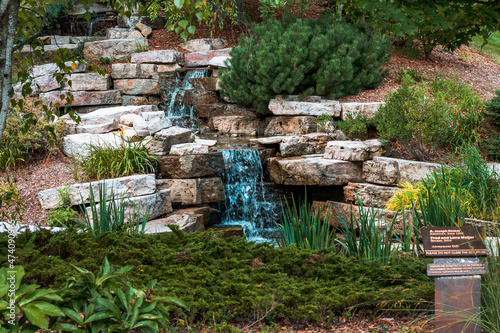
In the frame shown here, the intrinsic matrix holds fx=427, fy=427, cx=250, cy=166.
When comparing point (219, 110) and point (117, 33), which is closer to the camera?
point (219, 110)

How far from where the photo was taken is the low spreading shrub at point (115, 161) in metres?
6.25

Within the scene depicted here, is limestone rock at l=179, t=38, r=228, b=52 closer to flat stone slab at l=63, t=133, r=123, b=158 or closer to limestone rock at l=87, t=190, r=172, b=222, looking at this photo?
flat stone slab at l=63, t=133, r=123, b=158

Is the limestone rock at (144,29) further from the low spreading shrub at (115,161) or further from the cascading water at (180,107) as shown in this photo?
the low spreading shrub at (115,161)

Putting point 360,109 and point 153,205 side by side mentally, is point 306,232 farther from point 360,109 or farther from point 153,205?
point 360,109

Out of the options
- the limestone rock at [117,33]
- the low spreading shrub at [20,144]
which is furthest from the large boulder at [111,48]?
the low spreading shrub at [20,144]

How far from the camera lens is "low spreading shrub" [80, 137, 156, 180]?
625cm

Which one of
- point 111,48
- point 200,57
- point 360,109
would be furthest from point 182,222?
point 111,48

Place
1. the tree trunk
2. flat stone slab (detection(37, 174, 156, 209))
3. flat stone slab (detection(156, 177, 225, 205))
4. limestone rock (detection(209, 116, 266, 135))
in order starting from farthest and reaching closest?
limestone rock (detection(209, 116, 266, 135)) → flat stone slab (detection(156, 177, 225, 205)) → flat stone slab (detection(37, 174, 156, 209)) → the tree trunk

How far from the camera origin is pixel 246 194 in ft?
24.1

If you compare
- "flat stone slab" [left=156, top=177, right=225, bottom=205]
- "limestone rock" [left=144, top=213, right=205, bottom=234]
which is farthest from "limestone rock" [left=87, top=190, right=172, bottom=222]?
"flat stone slab" [left=156, top=177, right=225, bottom=205]

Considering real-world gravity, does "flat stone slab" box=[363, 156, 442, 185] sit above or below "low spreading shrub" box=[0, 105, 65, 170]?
below

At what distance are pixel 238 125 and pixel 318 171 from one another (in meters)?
2.90

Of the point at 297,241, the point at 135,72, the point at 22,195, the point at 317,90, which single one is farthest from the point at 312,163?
the point at 135,72

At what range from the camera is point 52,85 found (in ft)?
32.1
